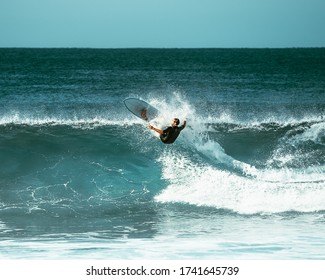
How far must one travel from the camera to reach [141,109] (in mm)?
16125

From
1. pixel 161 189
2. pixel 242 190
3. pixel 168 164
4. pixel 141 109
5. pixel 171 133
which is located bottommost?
pixel 242 190

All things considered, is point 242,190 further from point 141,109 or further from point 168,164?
point 141,109

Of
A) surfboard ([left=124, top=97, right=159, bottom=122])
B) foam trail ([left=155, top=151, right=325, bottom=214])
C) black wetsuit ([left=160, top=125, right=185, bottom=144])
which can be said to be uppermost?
surfboard ([left=124, top=97, right=159, bottom=122])

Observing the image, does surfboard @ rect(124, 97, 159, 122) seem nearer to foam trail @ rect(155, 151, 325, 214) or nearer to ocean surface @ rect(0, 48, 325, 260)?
ocean surface @ rect(0, 48, 325, 260)

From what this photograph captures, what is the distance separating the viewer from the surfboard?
16.0 meters

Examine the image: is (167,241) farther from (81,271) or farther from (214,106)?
(214,106)

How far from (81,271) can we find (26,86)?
30.5 metres

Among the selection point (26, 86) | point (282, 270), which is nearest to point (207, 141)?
point (282, 270)

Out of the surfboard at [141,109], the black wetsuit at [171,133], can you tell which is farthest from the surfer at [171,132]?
the surfboard at [141,109]

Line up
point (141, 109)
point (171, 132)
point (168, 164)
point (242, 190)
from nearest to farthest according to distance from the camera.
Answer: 1. point (171, 132)
2. point (242, 190)
3. point (141, 109)
4. point (168, 164)

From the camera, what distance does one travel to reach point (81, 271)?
969 cm

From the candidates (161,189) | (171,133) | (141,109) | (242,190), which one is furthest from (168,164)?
(171,133)

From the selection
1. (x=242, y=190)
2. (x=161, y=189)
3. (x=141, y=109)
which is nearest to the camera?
(x=242, y=190)

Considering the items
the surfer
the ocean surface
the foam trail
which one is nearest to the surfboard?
the ocean surface
